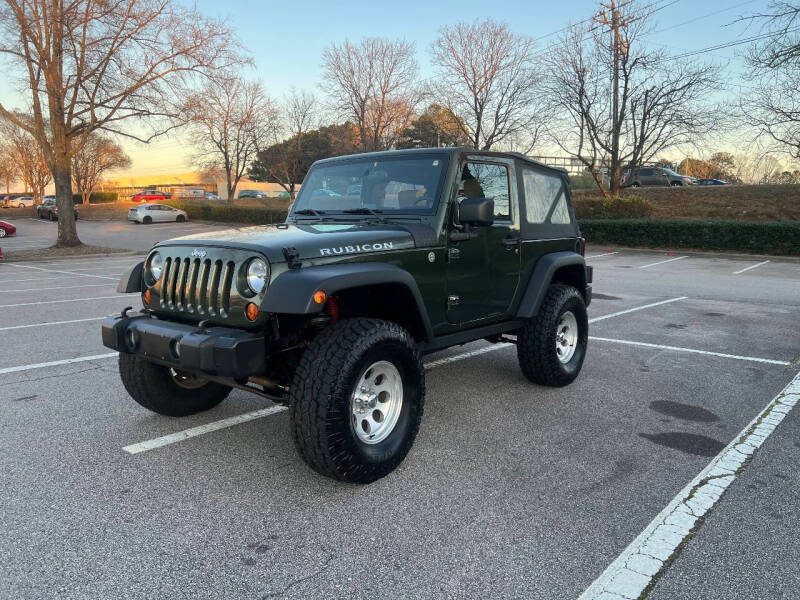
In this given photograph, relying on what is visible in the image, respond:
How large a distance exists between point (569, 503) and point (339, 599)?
4.50 feet

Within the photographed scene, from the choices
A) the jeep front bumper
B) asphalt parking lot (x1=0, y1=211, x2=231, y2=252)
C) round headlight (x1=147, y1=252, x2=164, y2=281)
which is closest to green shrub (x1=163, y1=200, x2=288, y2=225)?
asphalt parking lot (x1=0, y1=211, x2=231, y2=252)

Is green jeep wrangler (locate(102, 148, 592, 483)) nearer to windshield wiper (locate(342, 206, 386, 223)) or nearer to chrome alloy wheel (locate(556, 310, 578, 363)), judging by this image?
windshield wiper (locate(342, 206, 386, 223))

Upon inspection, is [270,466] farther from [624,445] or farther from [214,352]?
[624,445]

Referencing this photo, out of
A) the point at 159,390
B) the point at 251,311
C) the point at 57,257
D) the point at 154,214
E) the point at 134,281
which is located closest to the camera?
the point at 251,311

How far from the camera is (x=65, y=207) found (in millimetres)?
21125

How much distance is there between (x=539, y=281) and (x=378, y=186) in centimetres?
156

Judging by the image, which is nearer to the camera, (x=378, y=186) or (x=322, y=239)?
(x=322, y=239)

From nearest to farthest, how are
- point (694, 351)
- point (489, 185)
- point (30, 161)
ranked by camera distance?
point (489, 185) < point (694, 351) < point (30, 161)

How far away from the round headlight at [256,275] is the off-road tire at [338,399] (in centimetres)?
43

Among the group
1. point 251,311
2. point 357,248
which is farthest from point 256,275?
point 357,248

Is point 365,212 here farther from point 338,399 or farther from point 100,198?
point 100,198

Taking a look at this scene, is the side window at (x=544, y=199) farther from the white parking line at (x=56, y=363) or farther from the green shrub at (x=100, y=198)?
the green shrub at (x=100, y=198)

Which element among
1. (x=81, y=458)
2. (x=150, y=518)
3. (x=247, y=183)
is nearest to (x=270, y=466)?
(x=150, y=518)

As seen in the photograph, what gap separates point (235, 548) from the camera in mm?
2695
